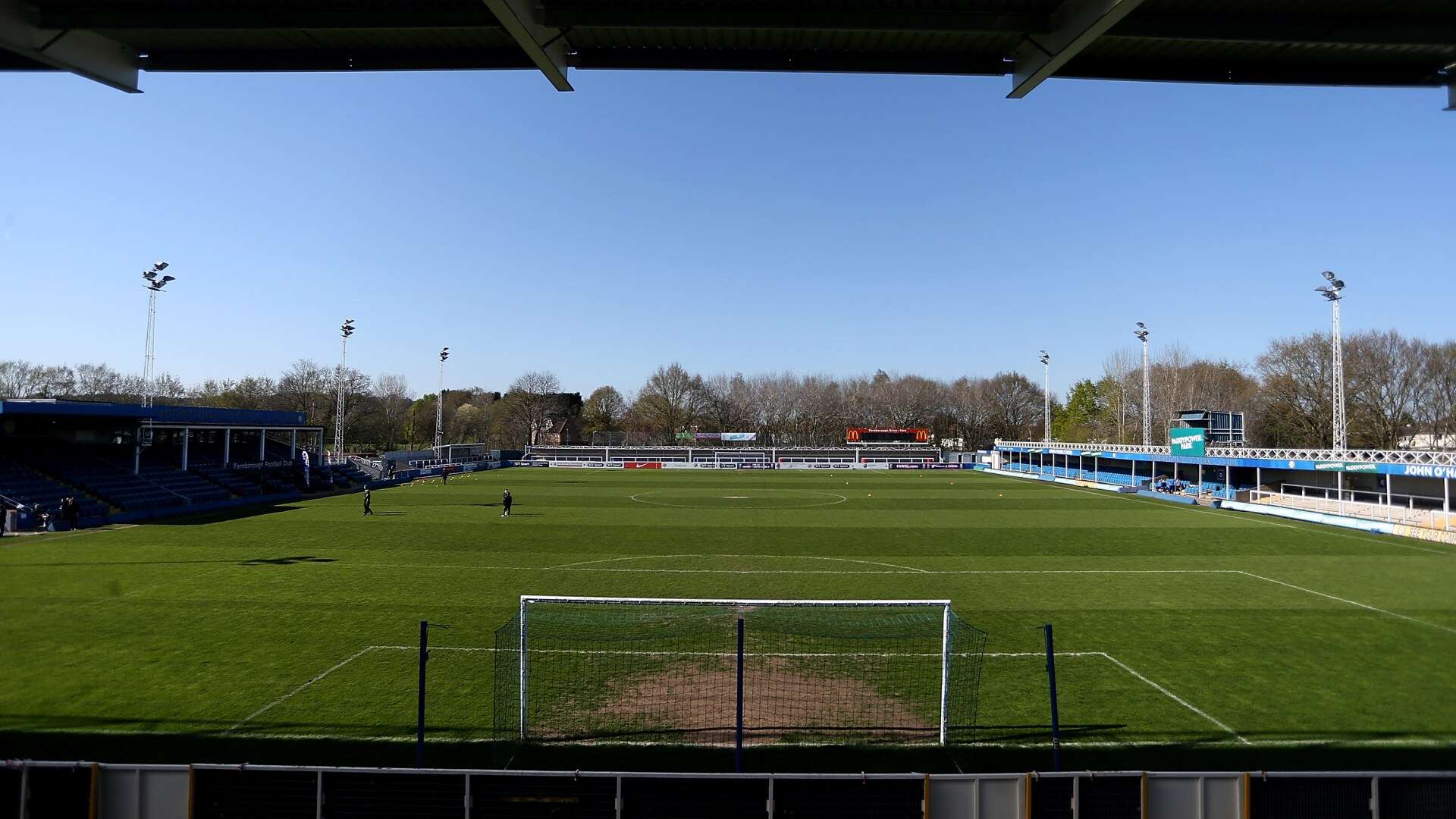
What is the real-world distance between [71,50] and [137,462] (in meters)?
41.9

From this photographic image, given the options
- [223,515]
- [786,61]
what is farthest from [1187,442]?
[223,515]

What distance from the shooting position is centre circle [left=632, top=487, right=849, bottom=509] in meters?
43.5

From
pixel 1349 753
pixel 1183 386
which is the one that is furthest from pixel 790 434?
pixel 1349 753

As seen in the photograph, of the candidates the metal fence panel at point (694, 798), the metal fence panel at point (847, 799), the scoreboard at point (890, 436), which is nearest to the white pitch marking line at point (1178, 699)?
the metal fence panel at point (847, 799)

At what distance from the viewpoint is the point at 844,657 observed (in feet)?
46.0

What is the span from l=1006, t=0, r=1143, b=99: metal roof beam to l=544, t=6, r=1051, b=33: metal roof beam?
0.15 meters

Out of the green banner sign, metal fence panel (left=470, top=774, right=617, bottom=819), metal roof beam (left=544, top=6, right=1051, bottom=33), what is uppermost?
metal roof beam (left=544, top=6, right=1051, bottom=33)

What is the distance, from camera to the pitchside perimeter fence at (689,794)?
662 cm

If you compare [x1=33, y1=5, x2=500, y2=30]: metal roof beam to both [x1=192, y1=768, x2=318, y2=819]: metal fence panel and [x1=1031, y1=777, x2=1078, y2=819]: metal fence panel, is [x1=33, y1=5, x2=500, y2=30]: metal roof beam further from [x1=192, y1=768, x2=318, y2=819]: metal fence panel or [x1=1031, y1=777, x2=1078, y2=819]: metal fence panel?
[x1=1031, y1=777, x2=1078, y2=819]: metal fence panel

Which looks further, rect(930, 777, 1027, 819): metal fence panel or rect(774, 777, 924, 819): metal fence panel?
rect(774, 777, 924, 819): metal fence panel

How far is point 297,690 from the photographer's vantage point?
1186 cm

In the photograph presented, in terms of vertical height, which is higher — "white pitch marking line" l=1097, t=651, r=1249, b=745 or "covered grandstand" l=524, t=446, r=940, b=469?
"covered grandstand" l=524, t=446, r=940, b=469

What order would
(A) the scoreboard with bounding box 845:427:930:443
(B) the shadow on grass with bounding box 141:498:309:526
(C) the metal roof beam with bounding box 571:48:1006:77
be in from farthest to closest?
(A) the scoreboard with bounding box 845:427:930:443 < (B) the shadow on grass with bounding box 141:498:309:526 < (C) the metal roof beam with bounding box 571:48:1006:77

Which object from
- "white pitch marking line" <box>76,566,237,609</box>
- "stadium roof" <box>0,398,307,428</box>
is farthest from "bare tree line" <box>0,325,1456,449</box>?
"white pitch marking line" <box>76,566,237,609</box>
